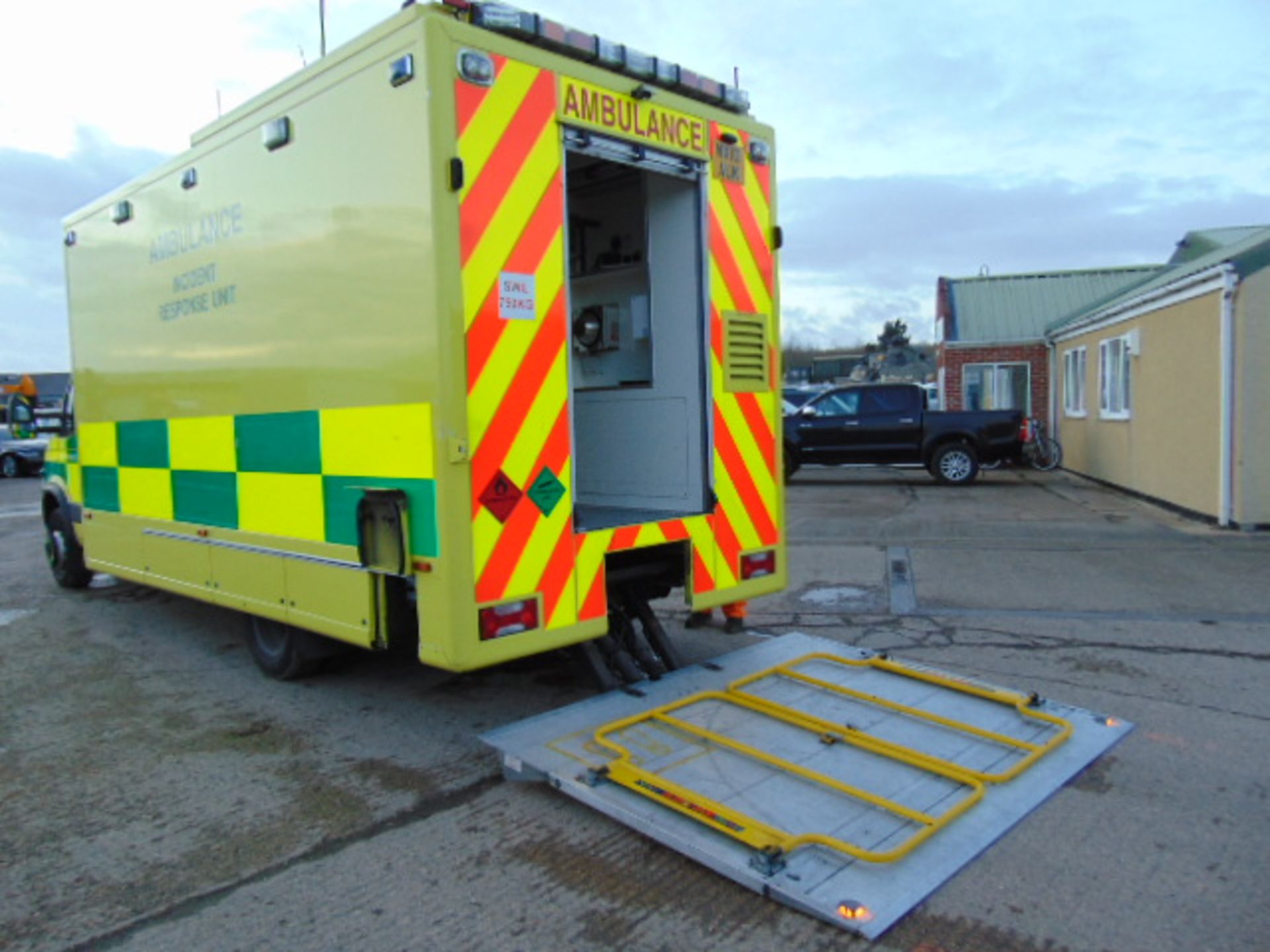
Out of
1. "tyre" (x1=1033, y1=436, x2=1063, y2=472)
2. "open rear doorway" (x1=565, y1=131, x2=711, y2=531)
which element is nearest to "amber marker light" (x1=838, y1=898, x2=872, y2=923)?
"open rear doorway" (x1=565, y1=131, x2=711, y2=531)

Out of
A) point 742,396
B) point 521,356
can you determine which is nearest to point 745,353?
point 742,396

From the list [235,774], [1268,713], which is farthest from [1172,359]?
[235,774]

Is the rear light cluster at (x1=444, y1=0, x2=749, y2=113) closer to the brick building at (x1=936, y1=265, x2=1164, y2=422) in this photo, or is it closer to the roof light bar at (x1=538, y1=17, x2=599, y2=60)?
the roof light bar at (x1=538, y1=17, x2=599, y2=60)

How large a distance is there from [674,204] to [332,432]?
201cm

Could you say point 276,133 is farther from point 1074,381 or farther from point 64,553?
point 1074,381

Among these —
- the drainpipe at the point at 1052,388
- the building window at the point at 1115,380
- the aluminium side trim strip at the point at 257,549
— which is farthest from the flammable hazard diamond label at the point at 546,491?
the drainpipe at the point at 1052,388

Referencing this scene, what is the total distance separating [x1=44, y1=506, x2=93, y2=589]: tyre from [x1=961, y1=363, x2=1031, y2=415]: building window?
59.4ft

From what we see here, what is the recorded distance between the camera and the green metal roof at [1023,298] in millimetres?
21672

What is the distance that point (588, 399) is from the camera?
17.9ft

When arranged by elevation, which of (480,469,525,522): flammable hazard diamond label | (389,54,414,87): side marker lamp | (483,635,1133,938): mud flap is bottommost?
(483,635,1133,938): mud flap

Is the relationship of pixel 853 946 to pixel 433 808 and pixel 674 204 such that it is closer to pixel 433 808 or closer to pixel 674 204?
pixel 433 808

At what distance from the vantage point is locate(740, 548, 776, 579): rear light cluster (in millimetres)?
4938

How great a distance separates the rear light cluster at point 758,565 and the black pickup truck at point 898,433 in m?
11.7

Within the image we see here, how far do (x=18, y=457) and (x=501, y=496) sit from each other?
25821 millimetres
